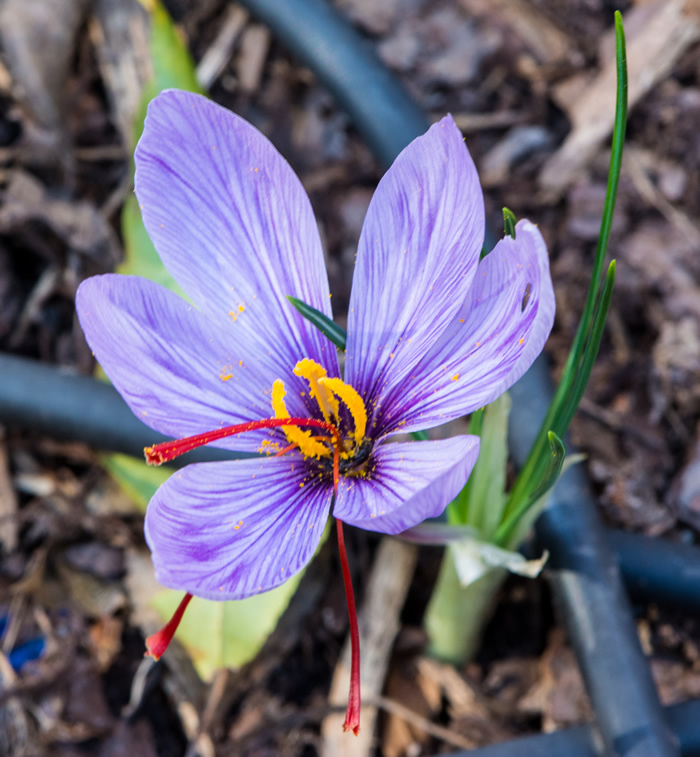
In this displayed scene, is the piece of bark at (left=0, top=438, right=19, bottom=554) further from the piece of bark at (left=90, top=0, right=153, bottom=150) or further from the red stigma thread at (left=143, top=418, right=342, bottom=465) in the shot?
→ the red stigma thread at (left=143, top=418, right=342, bottom=465)

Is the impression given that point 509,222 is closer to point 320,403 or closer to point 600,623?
point 320,403

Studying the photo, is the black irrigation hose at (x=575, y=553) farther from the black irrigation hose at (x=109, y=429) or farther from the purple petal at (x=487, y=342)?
the purple petal at (x=487, y=342)

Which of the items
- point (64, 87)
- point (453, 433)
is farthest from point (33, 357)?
point (453, 433)

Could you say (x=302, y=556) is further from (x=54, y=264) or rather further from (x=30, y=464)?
(x=54, y=264)

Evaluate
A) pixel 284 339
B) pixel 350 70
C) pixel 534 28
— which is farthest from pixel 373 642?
pixel 534 28

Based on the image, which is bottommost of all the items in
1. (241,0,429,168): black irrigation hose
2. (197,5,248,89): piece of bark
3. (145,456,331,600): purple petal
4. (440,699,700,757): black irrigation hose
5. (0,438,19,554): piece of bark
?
(0,438,19,554): piece of bark

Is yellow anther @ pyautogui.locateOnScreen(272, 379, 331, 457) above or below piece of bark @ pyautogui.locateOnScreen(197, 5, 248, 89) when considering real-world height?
below

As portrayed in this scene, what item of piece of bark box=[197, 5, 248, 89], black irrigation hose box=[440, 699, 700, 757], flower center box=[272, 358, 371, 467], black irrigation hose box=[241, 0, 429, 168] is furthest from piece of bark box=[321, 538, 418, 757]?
piece of bark box=[197, 5, 248, 89]
